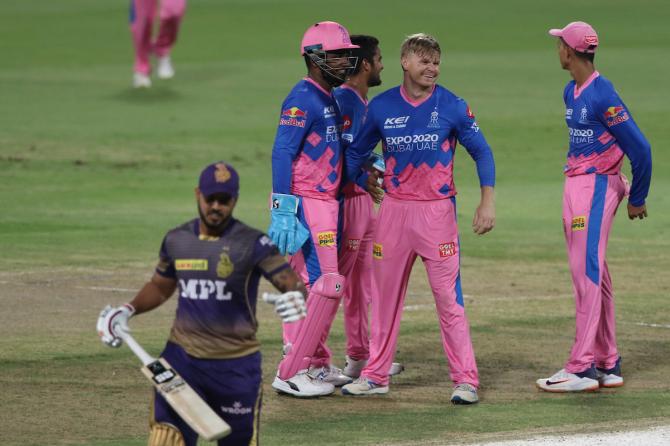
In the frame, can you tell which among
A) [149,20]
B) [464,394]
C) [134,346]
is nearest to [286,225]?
[464,394]

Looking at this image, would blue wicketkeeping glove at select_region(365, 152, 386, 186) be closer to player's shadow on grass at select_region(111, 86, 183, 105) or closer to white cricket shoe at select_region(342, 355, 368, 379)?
white cricket shoe at select_region(342, 355, 368, 379)

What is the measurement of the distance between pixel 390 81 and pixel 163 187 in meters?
8.60

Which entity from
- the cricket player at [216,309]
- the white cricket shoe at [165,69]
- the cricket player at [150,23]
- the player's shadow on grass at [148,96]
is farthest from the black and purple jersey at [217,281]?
the white cricket shoe at [165,69]

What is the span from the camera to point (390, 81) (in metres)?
30.2

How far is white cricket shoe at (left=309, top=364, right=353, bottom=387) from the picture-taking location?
11641mm

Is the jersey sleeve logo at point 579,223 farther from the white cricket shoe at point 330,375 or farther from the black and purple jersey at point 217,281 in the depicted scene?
the black and purple jersey at point 217,281

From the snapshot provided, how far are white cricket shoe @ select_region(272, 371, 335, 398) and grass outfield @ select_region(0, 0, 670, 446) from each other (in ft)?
0.40

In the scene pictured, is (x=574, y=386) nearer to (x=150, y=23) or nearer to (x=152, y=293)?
(x=152, y=293)

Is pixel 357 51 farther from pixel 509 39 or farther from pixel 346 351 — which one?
pixel 509 39

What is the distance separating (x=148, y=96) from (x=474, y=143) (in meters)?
19.7

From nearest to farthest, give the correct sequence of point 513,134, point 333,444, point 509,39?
point 333,444 → point 513,134 → point 509,39

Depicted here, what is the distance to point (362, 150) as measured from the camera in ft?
37.0

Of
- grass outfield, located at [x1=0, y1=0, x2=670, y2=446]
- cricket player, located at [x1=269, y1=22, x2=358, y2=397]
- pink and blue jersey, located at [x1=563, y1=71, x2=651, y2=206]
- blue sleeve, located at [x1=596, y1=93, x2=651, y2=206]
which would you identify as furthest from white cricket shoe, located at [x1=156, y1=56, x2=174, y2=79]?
blue sleeve, located at [x1=596, y1=93, x2=651, y2=206]

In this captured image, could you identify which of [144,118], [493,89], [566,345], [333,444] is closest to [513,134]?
[493,89]
